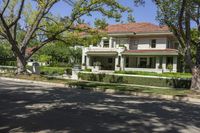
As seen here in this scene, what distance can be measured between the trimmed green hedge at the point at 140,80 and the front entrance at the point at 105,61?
2271cm

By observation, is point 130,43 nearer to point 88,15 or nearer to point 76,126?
point 88,15

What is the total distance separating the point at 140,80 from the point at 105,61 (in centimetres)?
2745

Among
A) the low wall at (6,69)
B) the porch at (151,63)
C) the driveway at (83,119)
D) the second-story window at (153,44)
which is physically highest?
the second-story window at (153,44)

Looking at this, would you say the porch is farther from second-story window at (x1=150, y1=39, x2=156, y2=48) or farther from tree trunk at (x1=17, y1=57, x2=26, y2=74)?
tree trunk at (x1=17, y1=57, x2=26, y2=74)

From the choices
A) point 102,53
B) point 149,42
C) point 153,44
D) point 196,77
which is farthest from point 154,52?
point 196,77

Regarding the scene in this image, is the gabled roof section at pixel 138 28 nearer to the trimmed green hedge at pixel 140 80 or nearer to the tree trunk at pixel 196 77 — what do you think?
the trimmed green hedge at pixel 140 80

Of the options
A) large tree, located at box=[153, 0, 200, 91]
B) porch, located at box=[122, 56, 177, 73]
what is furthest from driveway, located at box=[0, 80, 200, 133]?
porch, located at box=[122, 56, 177, 73]

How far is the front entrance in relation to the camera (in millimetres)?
56094

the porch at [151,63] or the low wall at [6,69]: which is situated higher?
the porch at [151,63]

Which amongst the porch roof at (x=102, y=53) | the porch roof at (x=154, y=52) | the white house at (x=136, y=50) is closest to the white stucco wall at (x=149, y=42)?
the white house at (x=136, y=50)

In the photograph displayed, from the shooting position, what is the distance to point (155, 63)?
50.6 meters

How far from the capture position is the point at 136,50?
172ft

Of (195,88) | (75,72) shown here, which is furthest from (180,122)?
(75,72)

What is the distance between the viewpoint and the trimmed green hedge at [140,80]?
27.4 m
